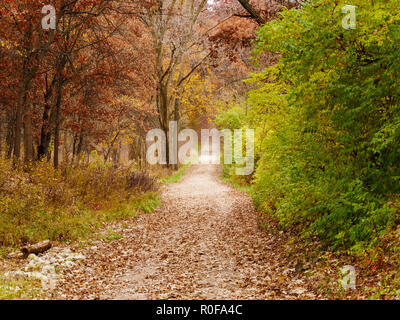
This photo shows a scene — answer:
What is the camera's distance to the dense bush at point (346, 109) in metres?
5.39

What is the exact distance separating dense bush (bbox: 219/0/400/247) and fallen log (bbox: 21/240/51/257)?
5.20 metres

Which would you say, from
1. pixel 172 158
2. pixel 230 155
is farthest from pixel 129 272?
pixel 172 158

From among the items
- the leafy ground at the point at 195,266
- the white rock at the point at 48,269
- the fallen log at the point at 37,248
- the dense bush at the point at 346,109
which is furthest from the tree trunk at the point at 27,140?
the dense bush at the point at 346,109

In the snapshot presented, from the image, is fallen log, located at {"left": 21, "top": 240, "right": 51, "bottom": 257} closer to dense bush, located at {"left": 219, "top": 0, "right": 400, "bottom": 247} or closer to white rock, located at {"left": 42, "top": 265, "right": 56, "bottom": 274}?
white rock, located at {"left": 42, "top": 265, "right": 56, "bottom": 274}

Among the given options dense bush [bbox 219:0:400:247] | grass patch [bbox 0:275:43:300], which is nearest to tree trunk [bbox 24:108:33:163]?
grass patch [bbox 0:275:43:300]

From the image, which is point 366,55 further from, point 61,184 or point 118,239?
point 61,184

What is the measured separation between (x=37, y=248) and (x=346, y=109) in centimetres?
640

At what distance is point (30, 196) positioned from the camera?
9.33 metres

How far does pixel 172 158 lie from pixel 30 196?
22.2 m

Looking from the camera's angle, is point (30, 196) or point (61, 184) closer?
point (30, 196)

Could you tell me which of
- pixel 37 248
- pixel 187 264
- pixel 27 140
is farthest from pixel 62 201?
pixel 187 264

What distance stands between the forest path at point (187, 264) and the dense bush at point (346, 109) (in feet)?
4.69

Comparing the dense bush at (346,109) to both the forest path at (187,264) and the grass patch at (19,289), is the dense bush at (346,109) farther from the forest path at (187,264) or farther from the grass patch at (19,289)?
the grass patch at (19,289)
